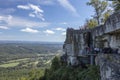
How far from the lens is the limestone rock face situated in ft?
46.1

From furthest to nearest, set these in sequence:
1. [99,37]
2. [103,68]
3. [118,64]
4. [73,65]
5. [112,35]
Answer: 1. [73,65]
2. [99,37]
3. [112,35]
4. [103,68]
5. [118,64]

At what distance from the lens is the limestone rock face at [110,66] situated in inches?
553

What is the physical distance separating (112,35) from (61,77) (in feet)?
38.4

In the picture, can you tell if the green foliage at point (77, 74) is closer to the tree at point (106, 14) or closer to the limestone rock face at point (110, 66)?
the limestone rock face at point (110, 66)

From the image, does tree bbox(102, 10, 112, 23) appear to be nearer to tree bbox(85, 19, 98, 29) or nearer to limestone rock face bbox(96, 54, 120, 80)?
tree bbox(85, 19, 98, 29)

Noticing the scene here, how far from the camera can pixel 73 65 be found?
34750mm

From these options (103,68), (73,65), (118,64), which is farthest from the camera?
(73,65)

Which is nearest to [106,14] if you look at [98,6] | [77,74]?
Answer: [98,6]

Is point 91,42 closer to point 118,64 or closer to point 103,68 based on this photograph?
point 103,68

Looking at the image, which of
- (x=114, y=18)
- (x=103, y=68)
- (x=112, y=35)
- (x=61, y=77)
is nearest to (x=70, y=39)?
(x=61, y=77)

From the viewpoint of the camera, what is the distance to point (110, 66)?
49.0ft

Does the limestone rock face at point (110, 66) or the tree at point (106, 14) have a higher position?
the tree at point (106, 14)

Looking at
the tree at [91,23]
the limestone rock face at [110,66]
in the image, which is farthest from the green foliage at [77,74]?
the tree at [91,23]

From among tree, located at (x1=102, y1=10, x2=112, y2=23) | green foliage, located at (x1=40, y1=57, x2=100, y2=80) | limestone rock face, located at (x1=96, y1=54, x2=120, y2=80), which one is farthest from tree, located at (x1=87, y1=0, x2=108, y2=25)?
limestone rock face, located at (x1=96, y1=54, x2=120, y2=80)
